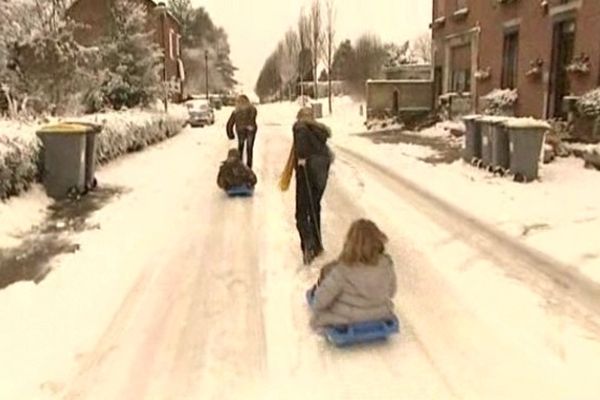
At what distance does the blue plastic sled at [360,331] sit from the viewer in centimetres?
471

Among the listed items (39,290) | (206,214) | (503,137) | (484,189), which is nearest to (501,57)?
(503,137)

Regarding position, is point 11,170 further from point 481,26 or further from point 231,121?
point 481,26

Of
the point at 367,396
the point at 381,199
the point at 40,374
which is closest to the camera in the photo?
the point at 367,396

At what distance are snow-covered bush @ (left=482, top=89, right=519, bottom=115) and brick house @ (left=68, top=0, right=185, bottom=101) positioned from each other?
1748 centimetres

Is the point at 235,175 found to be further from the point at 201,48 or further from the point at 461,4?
the point at 201,48

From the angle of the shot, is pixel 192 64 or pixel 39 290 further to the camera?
pixel 192 64

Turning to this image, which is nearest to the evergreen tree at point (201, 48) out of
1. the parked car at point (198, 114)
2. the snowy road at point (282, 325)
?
the parked car at point (198, 114)

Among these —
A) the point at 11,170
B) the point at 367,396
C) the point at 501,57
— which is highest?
the point at 501,57

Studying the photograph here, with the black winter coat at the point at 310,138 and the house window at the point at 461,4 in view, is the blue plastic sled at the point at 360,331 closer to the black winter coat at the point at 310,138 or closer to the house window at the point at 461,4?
the black winter coat at the point at 310,138

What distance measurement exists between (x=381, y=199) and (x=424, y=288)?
452 cm

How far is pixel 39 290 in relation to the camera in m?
6.00

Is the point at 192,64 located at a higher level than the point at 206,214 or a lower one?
higher

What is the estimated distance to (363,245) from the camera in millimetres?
4551

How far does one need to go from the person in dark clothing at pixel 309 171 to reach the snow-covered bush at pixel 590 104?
9095 millimetres
